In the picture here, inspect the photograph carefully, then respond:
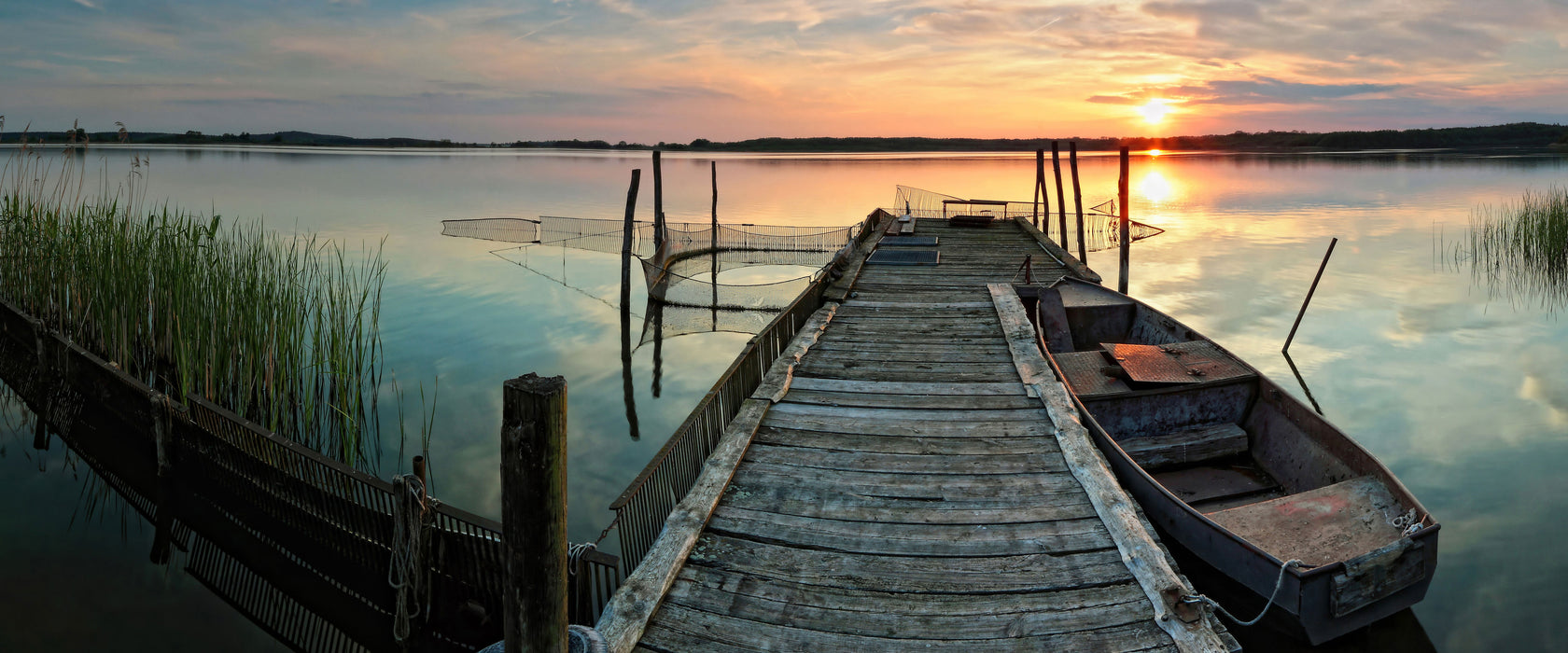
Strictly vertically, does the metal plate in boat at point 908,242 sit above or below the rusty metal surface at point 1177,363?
above

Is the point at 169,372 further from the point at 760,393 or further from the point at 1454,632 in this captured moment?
the point at 1454,632

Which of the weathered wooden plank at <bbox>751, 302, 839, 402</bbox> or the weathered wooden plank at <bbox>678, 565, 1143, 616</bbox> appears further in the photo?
the weathered wooden plank at <bbox>751, 302, 839, 402</bbox>

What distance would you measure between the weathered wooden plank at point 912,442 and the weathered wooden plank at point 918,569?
5.00ft

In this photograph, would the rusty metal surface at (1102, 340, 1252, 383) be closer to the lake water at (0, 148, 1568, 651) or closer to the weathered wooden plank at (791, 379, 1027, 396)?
the weathered wooden plank at (791, 379, 1027, 396)

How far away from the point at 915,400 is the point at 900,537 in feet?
8.43

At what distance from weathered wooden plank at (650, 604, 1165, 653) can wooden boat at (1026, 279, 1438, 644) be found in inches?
66.4

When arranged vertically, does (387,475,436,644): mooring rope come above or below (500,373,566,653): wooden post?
below

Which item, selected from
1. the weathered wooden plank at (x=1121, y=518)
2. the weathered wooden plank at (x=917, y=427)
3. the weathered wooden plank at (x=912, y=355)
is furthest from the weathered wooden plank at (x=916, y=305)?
the weathered wooden plank at (x=917, y=427)

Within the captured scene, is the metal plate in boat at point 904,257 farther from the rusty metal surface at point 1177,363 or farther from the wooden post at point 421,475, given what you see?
the wooden post at point 421,475

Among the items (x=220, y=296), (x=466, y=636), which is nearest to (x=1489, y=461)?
(x=466, y=636)

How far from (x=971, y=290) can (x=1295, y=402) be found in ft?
Answer: 18.0

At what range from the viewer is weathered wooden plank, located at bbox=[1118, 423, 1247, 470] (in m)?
7.17

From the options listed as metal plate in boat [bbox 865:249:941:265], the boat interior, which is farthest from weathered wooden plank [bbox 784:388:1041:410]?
metal plate in boat [bbox 865:249:941:265]

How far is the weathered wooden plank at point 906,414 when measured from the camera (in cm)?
653
